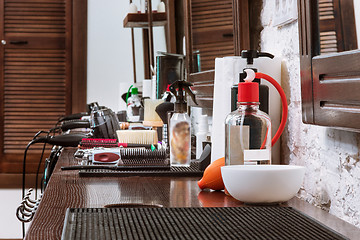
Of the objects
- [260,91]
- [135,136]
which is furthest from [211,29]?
[260,91]

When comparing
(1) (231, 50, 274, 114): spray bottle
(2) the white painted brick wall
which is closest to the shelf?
(2) the white painted brick wall

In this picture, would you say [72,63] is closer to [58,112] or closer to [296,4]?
[58,112]

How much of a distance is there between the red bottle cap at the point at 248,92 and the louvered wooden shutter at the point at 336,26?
0.51 ft

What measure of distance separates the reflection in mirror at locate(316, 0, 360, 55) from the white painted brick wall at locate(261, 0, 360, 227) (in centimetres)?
16

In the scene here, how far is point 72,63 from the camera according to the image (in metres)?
5.38

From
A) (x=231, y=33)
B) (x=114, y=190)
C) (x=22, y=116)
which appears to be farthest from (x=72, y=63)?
(x=114, y=190)

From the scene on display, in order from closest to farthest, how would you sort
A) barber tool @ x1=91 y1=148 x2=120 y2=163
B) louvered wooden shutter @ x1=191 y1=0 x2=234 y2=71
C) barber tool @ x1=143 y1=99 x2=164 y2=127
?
barber tool @ x1=91 y1=148 x2=120 y2=163 → louvered wooden shutter @ x1=191 y1=0 x2=234 y2=71 → barber tool @ x1=143 y1=99 x2=164 y2=127

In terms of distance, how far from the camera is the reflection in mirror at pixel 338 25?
0.91 meters

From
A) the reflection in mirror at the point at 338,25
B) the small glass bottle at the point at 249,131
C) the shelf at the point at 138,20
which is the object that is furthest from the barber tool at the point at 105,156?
the shelf at the point at 138,20

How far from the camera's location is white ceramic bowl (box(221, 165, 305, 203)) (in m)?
0.90

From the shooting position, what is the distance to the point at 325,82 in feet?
3.28

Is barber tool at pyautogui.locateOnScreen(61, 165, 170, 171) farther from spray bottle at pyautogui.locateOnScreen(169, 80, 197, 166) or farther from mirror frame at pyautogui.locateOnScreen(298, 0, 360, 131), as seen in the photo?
mirror frame at pyautogui.locateOnScreen(298, 0, 360, 131)

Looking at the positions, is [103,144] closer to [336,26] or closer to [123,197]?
[123,197]

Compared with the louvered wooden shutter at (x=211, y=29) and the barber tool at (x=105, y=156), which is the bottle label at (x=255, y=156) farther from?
the louvered wooden shutter at (x=211, y=29)
